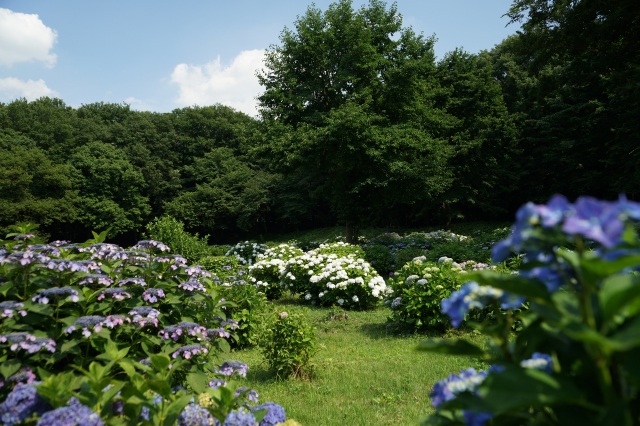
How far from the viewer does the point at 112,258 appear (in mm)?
3410

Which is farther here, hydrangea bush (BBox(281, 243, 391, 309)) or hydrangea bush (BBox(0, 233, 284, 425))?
hydrangea bush (BBox(281, 243, 391, 309))

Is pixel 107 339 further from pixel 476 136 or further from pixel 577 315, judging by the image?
pixel 476 136

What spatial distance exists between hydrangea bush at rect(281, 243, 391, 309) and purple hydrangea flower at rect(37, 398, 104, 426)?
7051 millimetres

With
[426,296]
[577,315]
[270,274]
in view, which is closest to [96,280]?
[577,315]

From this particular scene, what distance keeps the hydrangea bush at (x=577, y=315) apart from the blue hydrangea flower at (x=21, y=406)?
1.66 metres

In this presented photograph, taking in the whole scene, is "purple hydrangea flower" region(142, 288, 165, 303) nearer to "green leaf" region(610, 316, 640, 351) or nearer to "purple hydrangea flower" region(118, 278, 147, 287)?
"purple hydrangea flower" region(118, 278, 147, 287)

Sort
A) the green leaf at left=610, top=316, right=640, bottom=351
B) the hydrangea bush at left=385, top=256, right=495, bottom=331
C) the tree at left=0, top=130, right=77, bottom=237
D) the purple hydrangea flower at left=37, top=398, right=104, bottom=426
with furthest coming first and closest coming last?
the tree at left=0, top=130, right=77, bottom=237 → the hydrangea bush at left=385, top=256, right=495, bottom=331 → the purple hydrangea flower at left=37, top=398, right=104, bottom=426 → the green leaf at left=610, top=316, right=640, bottom=351

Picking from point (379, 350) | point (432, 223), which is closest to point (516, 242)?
point (379, 350)

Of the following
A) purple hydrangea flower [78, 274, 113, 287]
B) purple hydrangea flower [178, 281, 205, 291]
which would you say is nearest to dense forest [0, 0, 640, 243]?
purple hydrangea flower [178, 281, 205, 291]

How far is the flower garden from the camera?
2.58ft

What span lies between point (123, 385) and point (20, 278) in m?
1.67

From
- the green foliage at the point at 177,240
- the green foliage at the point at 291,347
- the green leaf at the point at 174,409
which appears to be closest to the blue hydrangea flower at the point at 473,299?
the green leaf at the point at 174,409

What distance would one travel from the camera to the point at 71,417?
1517 mm

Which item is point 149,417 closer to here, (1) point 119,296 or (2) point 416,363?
(1) point 119,296
